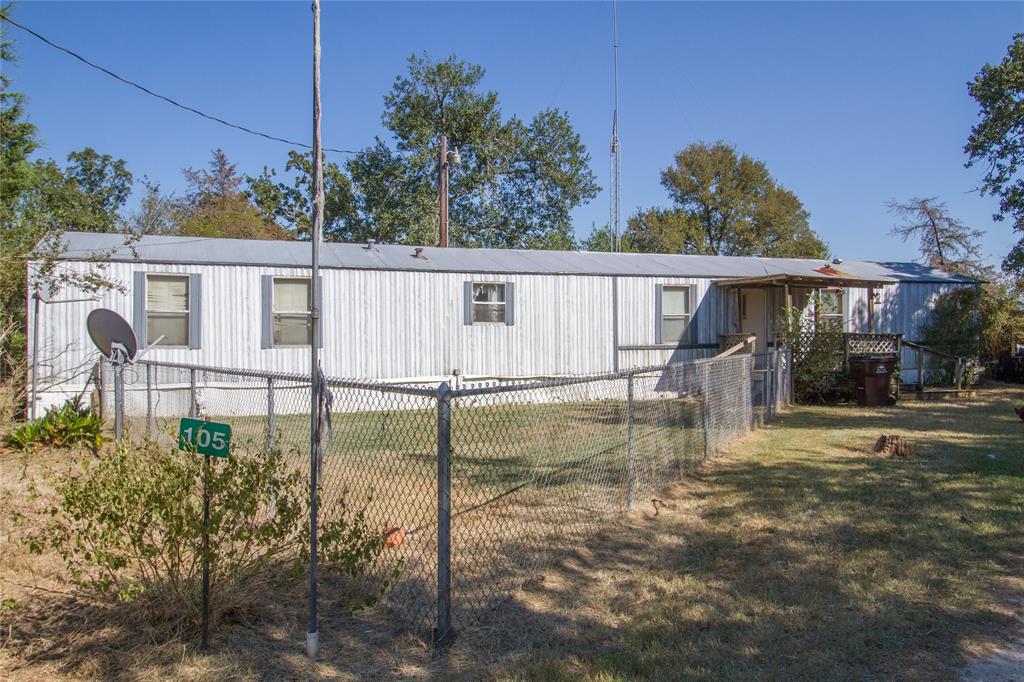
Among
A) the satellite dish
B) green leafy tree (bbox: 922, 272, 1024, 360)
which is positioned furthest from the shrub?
the satellite dish

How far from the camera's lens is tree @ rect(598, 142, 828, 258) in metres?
37.2

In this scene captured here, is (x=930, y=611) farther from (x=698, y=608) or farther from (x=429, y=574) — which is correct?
(x=429, y=574)

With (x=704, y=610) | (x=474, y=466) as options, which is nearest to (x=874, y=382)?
(x=474, y=466)

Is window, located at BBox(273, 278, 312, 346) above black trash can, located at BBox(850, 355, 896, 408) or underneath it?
above

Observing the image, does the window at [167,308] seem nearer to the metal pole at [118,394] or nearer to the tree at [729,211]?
the metal pole at [118,394]

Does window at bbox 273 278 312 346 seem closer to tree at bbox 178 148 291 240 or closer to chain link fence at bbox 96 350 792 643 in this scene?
chain link fence at bbox 96 350 792 643

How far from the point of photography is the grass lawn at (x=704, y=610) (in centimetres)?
348

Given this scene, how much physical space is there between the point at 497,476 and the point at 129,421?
4442 mm

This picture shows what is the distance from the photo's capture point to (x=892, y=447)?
8.63 meters

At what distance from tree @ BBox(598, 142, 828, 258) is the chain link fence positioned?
27286 millimetres

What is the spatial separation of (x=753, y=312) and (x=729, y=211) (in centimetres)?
2173

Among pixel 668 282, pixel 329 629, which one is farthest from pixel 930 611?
pixel 668 282

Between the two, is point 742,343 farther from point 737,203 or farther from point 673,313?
point 737,203

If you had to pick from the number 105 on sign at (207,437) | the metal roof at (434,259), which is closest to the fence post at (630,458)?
the number 105 on sign at (207,437)
